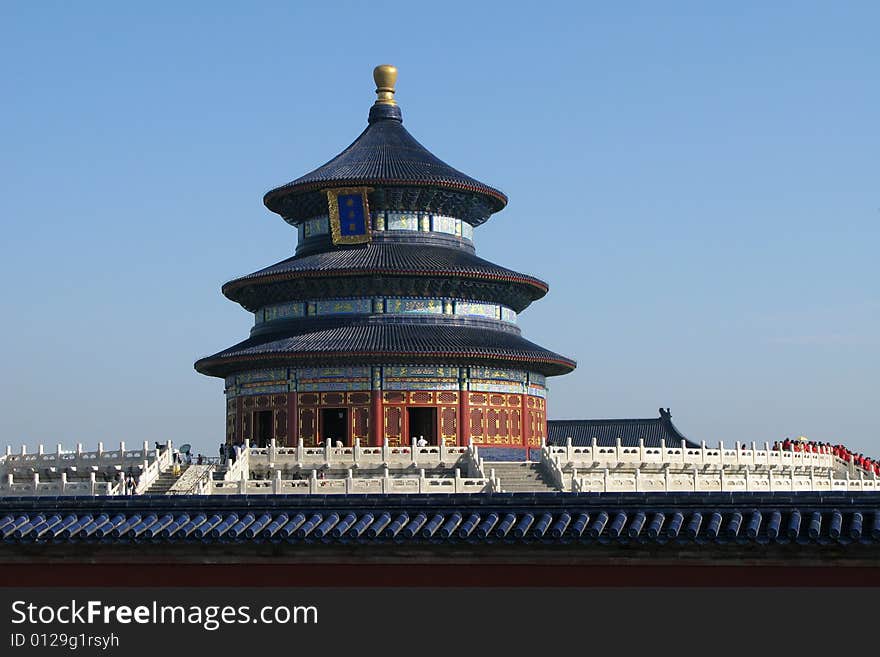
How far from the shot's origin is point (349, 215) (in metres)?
61.8

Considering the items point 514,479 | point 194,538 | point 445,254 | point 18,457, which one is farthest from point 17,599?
point 445,254

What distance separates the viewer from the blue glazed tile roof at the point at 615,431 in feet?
282

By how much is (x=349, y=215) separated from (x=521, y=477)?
17808mm

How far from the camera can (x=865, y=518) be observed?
20.5m

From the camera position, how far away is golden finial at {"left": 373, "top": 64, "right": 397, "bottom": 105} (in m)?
68.1

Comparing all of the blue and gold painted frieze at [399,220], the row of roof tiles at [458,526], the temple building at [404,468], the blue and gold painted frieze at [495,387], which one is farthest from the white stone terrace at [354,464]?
the row of roof tiles at [458,526]

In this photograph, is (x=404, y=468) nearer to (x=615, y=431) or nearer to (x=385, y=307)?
(x=385, y=307)

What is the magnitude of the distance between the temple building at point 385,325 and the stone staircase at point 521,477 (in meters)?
8.26

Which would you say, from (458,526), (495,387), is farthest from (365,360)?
(458,526)

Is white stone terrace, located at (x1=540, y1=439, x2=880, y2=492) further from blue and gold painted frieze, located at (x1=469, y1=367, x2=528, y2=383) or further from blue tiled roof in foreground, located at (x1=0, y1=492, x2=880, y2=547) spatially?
blue tiled roof in foreground, located at (x1=0, y1=492, x2=880, y2=547)

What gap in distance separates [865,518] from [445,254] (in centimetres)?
4206

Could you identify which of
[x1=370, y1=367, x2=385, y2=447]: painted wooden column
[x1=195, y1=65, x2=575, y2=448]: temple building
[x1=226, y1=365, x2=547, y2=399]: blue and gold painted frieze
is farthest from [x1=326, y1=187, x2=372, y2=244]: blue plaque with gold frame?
[x1=370, y1=367, x2=385, y2=447]: painted wooden column

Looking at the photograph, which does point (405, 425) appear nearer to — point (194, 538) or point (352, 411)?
point (352, 411)

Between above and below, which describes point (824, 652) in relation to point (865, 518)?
below
